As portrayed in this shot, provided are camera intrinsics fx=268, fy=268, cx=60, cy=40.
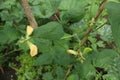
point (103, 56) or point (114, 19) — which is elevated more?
point (114, 19)

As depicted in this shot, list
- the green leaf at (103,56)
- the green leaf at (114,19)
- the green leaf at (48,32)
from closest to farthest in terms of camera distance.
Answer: the green leaf at (114,19) → the green leaf at (48,32) → the green leaf at (103,56)

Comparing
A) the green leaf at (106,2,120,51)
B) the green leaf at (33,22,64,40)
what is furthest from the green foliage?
the green leaf at (106,2,120,51)

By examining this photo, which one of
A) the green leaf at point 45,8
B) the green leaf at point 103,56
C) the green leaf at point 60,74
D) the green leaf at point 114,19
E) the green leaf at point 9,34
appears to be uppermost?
the green leaf at point 114,19

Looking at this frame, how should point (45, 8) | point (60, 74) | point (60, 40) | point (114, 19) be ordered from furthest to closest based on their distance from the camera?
point (45, 8), point (60, 74), point (60, 40), point (114, 19)

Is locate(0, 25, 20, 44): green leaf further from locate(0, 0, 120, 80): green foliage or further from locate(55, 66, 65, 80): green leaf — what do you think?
locate(55, 66, 65, 80): green leaf

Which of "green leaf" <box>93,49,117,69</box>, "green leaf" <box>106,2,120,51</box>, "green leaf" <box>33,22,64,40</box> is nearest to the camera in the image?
"green leaf" <box>106,2,120,51</box>

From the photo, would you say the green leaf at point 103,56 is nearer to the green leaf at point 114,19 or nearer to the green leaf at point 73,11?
the green leaf at point 73,11

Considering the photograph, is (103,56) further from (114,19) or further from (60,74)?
(114,19)

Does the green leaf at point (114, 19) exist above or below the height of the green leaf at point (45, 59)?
above

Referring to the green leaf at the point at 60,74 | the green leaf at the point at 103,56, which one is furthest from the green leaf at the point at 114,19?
the green leaf at the point at 60,74

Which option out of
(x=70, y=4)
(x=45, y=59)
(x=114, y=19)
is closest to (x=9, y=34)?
(x=45, y=59)

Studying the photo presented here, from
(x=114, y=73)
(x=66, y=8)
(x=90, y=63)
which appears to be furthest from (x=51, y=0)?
(x=114, y=73)
